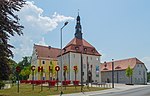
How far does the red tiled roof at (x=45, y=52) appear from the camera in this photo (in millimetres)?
105875

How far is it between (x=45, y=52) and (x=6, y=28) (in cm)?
8379

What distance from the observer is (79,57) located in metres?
90.2

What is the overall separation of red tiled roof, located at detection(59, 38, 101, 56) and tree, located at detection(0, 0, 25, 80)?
203 feet

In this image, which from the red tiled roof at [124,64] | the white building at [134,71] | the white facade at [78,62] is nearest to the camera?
the white facade at [78,62]

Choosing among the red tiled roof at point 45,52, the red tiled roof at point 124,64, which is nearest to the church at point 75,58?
the red tiled roof at point 45,52

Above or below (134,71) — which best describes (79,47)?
above

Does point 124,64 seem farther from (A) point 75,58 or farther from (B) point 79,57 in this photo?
(A) point 75,58

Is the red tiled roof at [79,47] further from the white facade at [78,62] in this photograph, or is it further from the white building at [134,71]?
the white building at [134,71]

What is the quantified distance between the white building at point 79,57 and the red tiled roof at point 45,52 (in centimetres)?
1509

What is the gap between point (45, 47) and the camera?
112 m

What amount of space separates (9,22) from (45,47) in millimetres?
86787

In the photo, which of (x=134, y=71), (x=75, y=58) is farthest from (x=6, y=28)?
(x=134, y=71)

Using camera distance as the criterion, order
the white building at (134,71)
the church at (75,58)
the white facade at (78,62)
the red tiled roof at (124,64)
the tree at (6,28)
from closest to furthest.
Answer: the tree at (6,28), the white facade at (78,62), the church at (75,58), the white building at (134,71), the red tiled roof at (124,64)

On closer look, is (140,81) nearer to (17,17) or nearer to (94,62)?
(94,62)
